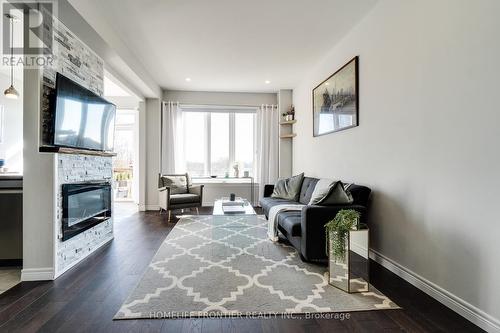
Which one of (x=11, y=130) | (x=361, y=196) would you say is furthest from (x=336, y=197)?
(x=11, y=130)

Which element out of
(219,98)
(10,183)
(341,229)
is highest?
(219,98)

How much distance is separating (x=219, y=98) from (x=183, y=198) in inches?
104

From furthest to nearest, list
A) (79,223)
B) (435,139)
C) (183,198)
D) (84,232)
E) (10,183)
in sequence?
(183,198)
(84,232)
(79,223)
(10,183)
(435,139)

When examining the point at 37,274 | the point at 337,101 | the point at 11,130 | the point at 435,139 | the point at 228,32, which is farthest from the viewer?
the point at 11,130

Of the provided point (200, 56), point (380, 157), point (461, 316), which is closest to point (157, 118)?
point (200, 56)

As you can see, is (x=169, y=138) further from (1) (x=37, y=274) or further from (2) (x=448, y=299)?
(2) (x=448, y=299)

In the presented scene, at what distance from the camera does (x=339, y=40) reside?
3531 millimetres

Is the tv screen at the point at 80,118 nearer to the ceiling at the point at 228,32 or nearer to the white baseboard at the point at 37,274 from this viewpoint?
the ceiling at the point at 228,32

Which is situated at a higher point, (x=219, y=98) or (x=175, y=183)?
(x=219, y=98)

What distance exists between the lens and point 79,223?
2.73 m

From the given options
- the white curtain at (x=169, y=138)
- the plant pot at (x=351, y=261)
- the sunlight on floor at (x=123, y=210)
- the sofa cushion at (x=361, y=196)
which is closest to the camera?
the plant pot at (x=351, y=261)

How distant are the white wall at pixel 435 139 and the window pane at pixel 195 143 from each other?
396 cm

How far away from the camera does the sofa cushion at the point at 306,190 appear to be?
12.4ft

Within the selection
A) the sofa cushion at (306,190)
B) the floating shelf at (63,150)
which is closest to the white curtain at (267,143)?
the sofa cushion at (306,190)
